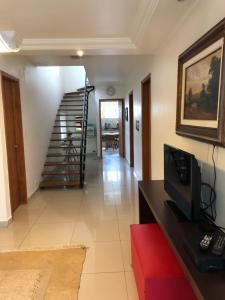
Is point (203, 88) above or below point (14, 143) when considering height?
above

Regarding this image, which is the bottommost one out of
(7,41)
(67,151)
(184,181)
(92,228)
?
(92,228)

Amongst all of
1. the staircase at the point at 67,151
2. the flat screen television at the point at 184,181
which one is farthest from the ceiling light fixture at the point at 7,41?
the staircase at the point at 67,151

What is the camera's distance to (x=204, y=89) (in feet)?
5.75

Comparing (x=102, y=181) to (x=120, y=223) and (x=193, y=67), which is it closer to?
(x=120, y=223)

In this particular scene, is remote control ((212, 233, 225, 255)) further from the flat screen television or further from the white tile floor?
the white tile floor

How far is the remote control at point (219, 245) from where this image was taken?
118 centimetres

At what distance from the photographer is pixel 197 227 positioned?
1.52 metres

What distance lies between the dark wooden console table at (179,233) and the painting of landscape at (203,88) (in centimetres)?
74

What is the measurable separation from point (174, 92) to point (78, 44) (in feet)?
4.58

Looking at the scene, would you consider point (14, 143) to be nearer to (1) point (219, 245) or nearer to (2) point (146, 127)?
(2) point (146, 127)

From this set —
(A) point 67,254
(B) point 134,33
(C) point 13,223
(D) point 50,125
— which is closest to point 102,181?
(D) point 50,125

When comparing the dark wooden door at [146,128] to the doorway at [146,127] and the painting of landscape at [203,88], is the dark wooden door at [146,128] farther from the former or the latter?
the painting of landscape at [203,88]

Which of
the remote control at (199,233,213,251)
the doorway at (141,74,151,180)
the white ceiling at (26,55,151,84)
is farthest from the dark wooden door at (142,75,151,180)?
the remote control at (199,233,213,251)

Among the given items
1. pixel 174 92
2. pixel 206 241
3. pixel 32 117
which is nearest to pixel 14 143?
pixel 32 117
